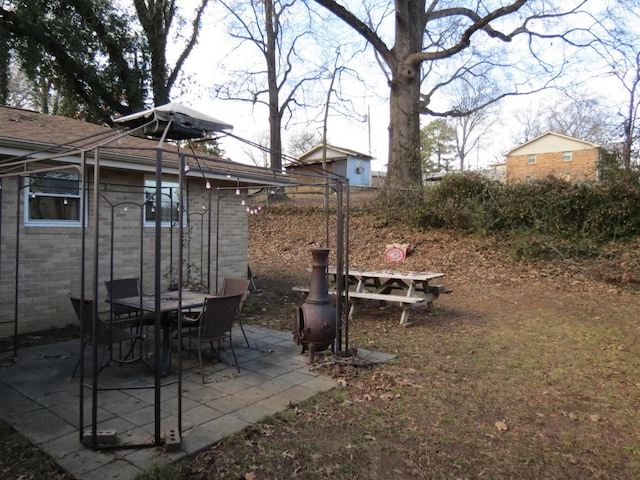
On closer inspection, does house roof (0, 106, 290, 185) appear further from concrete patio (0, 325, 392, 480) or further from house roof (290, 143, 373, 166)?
house roof (290, 143, 373, 166)

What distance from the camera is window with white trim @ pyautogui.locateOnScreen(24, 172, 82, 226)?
703 centimetres

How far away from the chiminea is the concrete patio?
30 centimetres

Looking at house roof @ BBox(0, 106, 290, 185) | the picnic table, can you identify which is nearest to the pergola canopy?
house roof @ BBox(0, 106, 290, 185)

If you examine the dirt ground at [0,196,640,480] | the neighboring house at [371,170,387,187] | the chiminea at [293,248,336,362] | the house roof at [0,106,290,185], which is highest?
the neighboring house at [371,170,387,187]

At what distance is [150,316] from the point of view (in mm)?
6078

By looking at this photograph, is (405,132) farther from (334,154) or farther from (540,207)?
(334,154)

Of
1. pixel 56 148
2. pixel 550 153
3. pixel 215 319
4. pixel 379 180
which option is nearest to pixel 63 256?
pixel 56 148

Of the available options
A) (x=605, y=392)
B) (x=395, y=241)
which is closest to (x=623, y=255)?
(x=395, y=241)

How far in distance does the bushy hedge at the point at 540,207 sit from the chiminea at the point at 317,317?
8731mm

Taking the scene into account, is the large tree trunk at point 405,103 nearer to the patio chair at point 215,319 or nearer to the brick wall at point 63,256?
the brick wall at point 63,256

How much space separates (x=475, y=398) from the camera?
4422mm

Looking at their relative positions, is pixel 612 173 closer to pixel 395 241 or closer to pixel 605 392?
pixel 395 241

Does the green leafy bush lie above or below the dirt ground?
above

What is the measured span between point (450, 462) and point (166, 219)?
8312 mm
